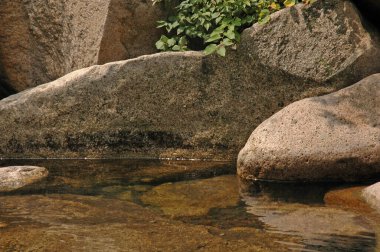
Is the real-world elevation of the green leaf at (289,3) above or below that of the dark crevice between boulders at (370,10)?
above

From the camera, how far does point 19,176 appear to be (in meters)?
5.69

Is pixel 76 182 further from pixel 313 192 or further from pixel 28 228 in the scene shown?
pixel 313 192

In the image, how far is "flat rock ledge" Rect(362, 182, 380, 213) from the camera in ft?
15.1

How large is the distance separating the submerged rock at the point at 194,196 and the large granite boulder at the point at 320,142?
35 centimetres

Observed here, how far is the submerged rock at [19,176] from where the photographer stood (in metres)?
5.50

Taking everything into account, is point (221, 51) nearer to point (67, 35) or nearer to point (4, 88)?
point (67, 35)

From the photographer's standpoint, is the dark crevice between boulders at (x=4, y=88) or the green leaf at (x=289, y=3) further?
the dark crevice between boulders at (x=4, y=88)

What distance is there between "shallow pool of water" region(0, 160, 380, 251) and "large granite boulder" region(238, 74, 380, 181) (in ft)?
0.53

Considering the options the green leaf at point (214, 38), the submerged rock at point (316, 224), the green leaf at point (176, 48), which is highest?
the green leaf at point (214, 38)

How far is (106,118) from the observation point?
6.78m

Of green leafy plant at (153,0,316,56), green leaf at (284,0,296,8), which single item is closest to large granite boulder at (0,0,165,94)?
green leafy plant at (153,0,316,56)

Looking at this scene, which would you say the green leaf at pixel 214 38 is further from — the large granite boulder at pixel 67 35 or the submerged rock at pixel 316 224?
the submerged rock at pixel 316 224

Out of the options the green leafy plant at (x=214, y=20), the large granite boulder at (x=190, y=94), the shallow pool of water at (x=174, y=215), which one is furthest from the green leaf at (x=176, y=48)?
the shallow pool of water at (x=174, y=215)

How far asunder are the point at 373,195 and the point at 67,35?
474cm
